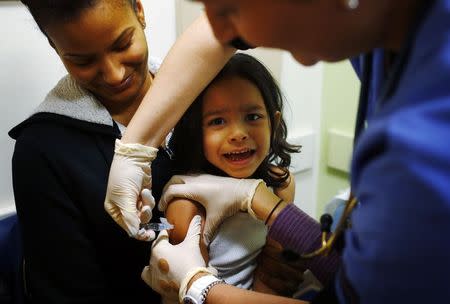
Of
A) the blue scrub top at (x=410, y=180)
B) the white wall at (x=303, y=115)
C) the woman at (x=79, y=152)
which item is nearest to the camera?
the blue scrub top at (x=410, y=180)

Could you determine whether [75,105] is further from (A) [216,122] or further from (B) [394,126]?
(B) [394,126]

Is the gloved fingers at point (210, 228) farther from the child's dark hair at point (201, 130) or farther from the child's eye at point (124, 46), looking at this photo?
the child's eye at point (124, 46)

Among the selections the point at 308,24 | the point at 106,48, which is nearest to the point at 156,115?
the point at 106,48

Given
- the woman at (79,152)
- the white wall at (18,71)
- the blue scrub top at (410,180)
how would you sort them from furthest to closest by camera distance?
1. the white wall at (18,71)
2. the woman at (79,152)
3. the blue scrub top at (410,180)

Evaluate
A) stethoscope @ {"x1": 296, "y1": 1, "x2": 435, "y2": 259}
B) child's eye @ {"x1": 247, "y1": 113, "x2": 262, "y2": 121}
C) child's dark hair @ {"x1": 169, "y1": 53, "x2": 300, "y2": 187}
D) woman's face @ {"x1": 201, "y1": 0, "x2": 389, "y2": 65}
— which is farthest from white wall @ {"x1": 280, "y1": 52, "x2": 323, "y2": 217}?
woman's face @ {"x1": 201, "y1": 0, "x2": 389, "y2": 65}

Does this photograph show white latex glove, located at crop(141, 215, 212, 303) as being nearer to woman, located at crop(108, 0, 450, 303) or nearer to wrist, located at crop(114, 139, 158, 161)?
wrist, located at crop(114, 139, 158, 161)

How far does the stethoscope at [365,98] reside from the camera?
1.54 feet

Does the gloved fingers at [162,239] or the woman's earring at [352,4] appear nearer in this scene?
the woman's earring at [352,4]

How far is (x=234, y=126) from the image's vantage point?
1.09 meters

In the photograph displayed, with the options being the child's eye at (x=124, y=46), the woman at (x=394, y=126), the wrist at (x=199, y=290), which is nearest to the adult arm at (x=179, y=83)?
the child's eye at (x=124, y=46)

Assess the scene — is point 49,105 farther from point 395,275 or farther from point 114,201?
point 395,275

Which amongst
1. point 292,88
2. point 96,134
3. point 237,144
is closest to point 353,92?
point 292,88

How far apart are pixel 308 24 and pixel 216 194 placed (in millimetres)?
671

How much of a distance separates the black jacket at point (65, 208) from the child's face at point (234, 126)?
0.27 meters
